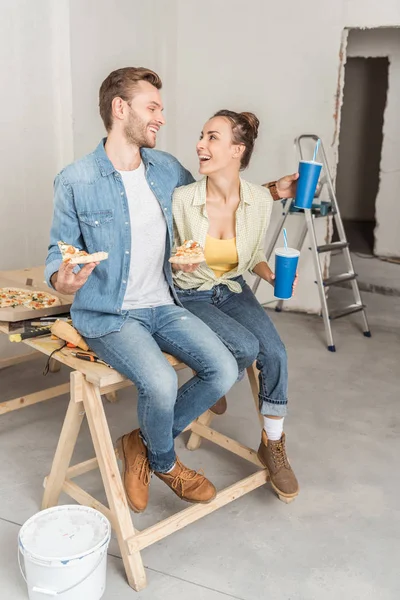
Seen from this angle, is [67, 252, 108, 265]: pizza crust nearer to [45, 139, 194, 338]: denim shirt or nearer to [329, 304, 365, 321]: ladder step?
[45, 139, 194, 338]: denim shirt

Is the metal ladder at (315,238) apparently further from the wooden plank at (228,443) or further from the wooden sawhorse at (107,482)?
the wooden sawhorse at (107,482)

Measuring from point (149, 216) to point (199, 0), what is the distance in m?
3.36

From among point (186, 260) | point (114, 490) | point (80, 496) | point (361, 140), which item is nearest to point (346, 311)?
point (186, 260)

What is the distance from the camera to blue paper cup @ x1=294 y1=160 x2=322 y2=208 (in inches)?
108

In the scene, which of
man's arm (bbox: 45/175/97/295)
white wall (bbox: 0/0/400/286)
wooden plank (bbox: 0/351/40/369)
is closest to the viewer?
man's arm (bbox: 45/175/97/295)

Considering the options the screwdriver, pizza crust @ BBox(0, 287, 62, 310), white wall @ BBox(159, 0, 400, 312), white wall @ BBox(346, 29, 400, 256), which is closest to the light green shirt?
the screwdriver

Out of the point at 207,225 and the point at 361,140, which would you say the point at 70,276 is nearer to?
the point at 207,225

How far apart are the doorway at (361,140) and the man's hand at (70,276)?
662 cm

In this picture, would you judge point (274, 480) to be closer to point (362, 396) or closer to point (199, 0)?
point (362, 396)

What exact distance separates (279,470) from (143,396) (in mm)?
791

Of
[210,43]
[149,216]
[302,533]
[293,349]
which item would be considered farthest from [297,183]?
[210,43]

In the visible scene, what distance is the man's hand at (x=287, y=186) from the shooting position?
289 cm

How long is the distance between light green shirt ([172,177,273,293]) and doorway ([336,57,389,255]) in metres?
5.84

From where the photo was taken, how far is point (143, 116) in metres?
2.51
